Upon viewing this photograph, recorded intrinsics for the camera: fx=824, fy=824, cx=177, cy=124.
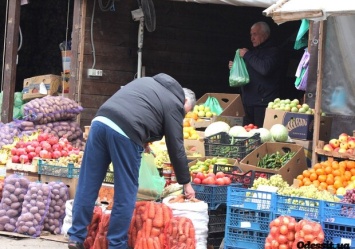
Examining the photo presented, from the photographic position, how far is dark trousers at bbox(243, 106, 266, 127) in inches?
475

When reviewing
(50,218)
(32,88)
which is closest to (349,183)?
(50,218)

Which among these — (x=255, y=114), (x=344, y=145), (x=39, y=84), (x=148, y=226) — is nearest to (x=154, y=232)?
(x=148, y=226)

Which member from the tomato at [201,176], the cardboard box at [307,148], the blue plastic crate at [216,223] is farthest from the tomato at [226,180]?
the cardboard box at [307,148]

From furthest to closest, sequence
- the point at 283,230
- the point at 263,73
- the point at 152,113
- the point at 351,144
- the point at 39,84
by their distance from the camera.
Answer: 1. the point at 39,84
2. the point at 263,73
3. the point at 351,144
4. the point at 152,113
5. the point at 283,230

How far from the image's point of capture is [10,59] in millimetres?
13148

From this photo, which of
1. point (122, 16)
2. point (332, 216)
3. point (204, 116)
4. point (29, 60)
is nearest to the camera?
point (332, 216)

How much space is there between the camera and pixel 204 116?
11.8m

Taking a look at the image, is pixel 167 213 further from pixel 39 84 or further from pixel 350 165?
pixel 39 84

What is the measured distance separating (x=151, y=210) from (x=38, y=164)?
2.47 metres

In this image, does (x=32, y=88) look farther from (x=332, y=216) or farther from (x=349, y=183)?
(x=332, y=216)

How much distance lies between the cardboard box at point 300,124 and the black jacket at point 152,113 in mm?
3058

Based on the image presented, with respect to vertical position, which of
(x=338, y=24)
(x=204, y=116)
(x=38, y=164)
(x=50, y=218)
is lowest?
(x=50, y=218)

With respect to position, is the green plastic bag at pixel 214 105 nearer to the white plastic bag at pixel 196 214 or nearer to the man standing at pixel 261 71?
the man standing at pixel 261 71

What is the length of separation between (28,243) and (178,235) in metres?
1.99
